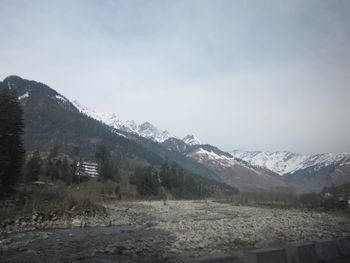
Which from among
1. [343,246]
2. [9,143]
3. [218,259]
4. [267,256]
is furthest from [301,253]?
[9,143]

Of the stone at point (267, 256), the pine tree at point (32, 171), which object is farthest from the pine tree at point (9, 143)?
the stone at point (267, 256)

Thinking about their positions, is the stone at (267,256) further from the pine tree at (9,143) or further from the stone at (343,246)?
the pine tree at (9,143)

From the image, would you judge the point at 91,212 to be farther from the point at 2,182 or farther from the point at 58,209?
the point at 2,182

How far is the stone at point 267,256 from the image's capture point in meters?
6.36

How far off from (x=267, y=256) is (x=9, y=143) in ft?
145

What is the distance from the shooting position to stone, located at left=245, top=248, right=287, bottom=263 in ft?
20.9

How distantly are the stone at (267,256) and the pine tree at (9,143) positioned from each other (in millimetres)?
39755

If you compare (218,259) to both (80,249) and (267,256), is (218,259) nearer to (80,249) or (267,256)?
(267,256)

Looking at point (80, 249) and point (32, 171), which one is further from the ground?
point (32, 171)

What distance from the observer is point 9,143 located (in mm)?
42250

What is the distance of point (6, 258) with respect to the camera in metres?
17.3

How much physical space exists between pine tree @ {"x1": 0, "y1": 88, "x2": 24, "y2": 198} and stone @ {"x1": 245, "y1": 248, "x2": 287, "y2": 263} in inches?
1565

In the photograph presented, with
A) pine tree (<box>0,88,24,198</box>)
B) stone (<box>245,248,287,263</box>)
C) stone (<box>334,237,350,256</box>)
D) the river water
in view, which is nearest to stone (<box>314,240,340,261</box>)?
stone (<box>334,237,350,256</box>)

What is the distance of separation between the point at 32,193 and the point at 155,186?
250ft
